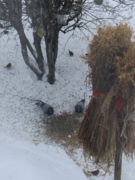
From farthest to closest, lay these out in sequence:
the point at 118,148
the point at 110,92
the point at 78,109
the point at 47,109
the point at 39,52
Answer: the point at 39,52 < the point at 78,109 < the point at 47,109 < the point at 118,148 < the point at 110,92

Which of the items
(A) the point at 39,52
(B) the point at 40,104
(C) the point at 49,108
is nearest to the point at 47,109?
(C) the point at 49,108

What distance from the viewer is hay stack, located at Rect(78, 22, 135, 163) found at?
214 cm

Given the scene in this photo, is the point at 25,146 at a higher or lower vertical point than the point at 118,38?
lower

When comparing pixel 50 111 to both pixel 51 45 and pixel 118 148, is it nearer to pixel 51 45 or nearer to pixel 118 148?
pixel 51 45

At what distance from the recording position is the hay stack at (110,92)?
84.3 inches

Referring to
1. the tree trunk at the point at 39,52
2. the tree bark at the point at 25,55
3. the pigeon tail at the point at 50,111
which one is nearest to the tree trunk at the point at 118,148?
the pigeon tail at the point at 50,111

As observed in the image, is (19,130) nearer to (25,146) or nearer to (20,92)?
(25,146)

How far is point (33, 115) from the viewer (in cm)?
624

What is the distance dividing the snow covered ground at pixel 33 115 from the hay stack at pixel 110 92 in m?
0.48

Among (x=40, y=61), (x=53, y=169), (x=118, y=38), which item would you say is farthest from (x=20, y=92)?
(x=118, y=38)

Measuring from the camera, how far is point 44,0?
5.84 metres

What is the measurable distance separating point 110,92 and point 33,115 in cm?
444

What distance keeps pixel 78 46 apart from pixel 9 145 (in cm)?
615

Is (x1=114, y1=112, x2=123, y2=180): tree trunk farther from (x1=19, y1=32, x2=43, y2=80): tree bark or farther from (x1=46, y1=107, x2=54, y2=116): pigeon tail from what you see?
(x1=19, y1=32, x2=43, y2=80): tree bark
